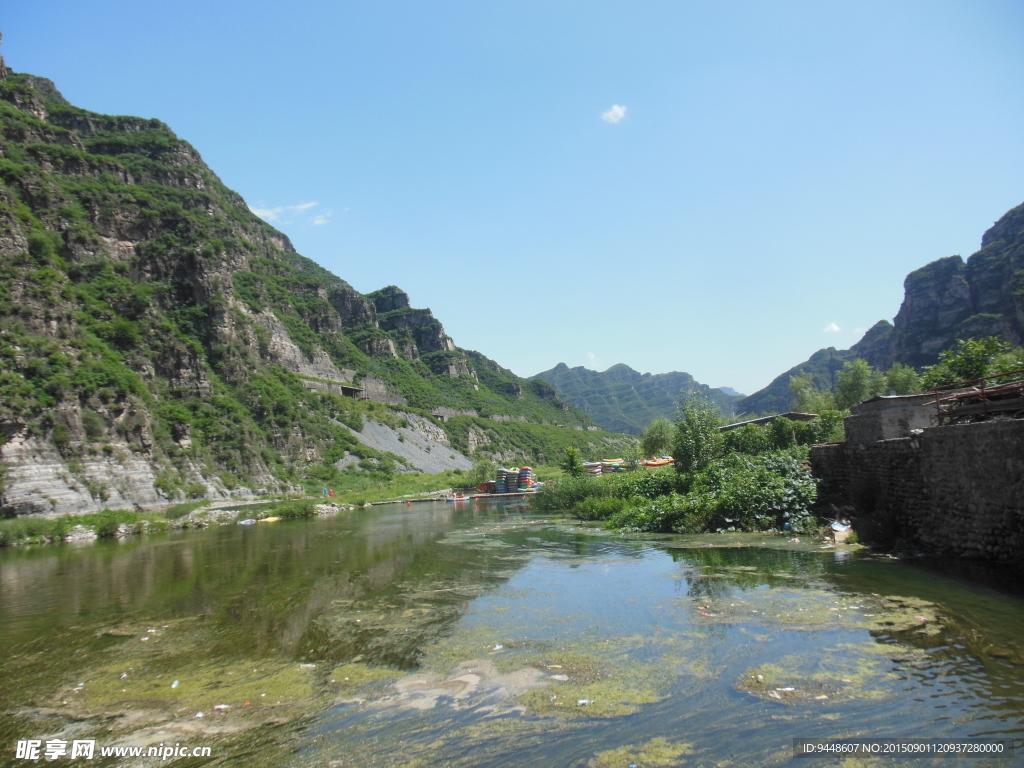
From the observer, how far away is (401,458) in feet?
290

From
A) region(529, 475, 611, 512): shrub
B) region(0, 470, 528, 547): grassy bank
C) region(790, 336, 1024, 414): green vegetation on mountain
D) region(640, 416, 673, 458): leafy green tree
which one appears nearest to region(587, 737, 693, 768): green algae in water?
region(790, 336, 1024, 414): green vegetation on mountain

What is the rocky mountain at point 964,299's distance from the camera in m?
92.6

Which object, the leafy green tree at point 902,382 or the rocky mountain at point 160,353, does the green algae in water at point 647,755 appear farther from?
the leafy green tree at point 902,382

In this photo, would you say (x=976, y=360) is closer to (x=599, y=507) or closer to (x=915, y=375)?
(x=599, y=507)

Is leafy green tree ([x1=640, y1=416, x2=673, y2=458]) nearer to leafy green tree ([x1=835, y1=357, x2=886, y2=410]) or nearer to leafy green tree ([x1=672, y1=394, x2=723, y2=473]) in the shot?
leafy green tree ([x1=835, y1=357, x2=886, y2=410])

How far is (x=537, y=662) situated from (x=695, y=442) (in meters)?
23.0

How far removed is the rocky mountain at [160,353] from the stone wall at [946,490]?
41613 mm

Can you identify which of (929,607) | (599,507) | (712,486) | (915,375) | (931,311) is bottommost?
(599,507)

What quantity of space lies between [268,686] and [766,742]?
6.07 meters

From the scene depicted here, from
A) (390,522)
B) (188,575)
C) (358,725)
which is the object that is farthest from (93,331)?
(358,725)

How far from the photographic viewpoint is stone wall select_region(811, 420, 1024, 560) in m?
10.5

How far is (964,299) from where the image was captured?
112 meters

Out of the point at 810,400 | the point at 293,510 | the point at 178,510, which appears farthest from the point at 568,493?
the point at 810,400

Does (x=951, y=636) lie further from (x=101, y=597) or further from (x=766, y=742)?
(x=101, y=597)
